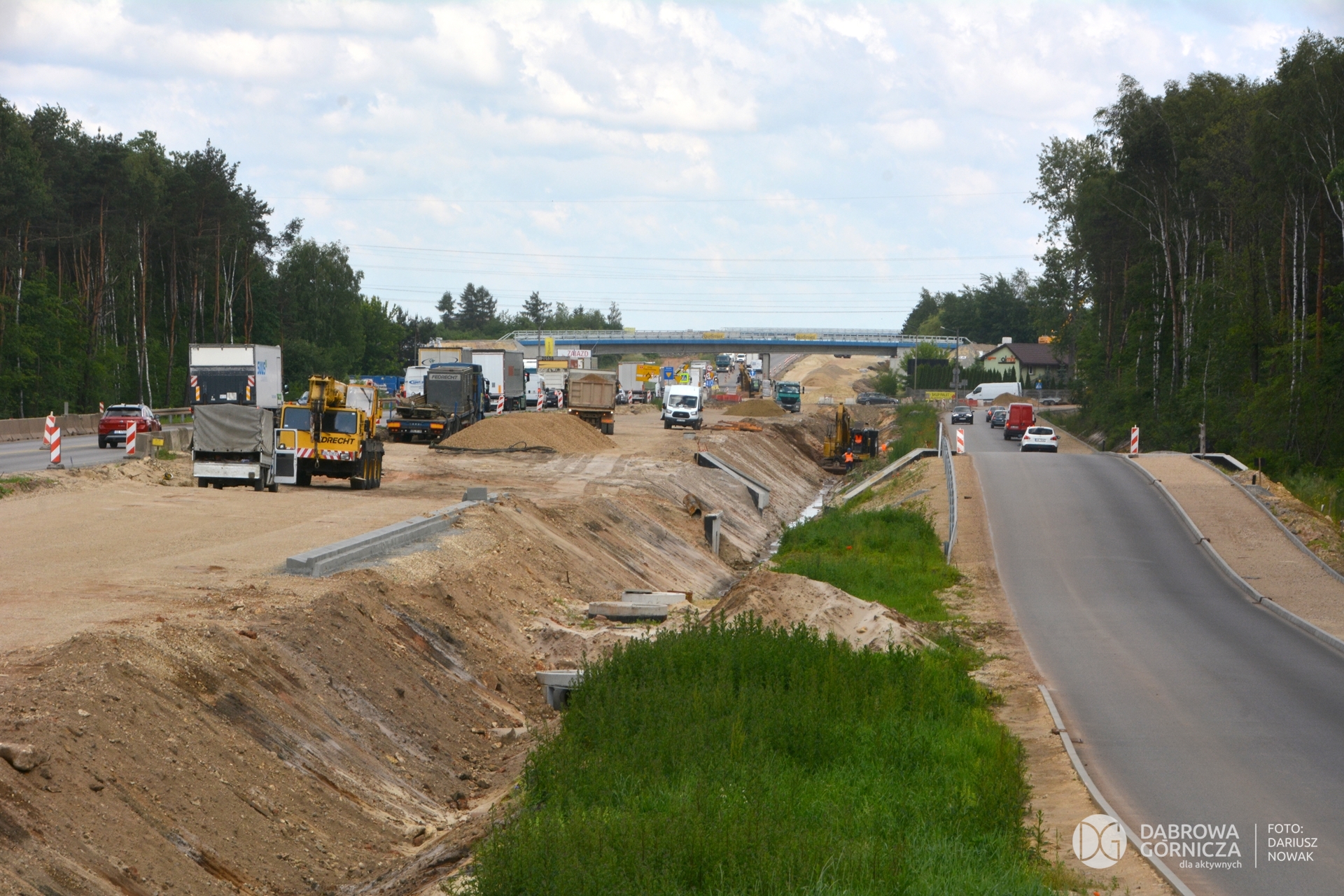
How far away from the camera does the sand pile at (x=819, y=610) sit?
1666 cm

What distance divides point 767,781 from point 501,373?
178 ft

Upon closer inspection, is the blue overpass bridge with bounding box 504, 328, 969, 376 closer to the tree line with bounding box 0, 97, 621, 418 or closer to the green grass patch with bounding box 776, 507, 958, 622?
the tree line with bounding box 0, 97, 621, 418

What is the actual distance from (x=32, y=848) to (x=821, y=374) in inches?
6720

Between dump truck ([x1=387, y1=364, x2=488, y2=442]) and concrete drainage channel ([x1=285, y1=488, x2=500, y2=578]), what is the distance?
74.2 feet

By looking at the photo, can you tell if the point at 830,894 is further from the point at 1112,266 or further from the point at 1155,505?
the point at 1112,266

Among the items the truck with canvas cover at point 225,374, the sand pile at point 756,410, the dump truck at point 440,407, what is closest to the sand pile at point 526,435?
the dump truck at point 440,407

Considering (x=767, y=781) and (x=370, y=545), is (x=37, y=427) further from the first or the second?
(x=767, y=781)

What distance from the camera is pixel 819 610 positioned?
1731 cm

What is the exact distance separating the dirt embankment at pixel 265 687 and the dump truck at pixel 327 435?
324 centimetres

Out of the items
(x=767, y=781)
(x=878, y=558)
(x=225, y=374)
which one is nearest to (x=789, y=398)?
(x=225, y=374)

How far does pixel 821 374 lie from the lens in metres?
176

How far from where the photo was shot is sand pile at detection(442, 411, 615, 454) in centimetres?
4719

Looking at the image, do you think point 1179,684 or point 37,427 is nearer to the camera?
point 1179,684

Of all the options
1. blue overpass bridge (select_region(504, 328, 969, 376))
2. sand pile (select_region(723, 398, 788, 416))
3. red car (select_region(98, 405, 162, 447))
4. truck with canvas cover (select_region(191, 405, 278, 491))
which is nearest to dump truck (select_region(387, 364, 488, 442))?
red car (select_region(98, 405, 162, 447))
